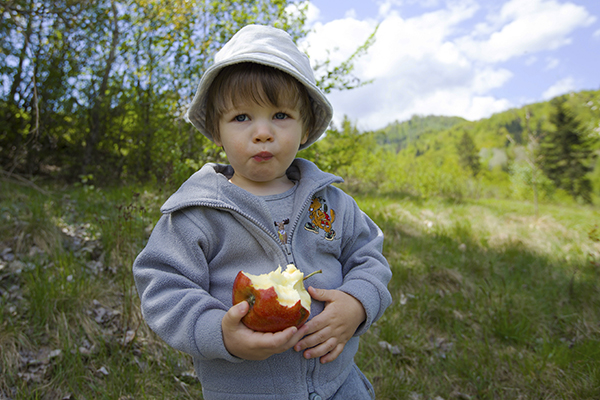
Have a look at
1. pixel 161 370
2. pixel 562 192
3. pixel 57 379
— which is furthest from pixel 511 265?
pixel 562 192

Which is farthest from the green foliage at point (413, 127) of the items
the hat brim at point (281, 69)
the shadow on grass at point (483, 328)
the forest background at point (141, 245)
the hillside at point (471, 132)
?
the hat brim at point (281, 69)

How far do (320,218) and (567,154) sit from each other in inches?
2688

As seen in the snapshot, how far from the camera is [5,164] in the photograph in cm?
549

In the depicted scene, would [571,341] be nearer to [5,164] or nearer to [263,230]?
[263,230]

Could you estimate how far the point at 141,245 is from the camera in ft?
10.4

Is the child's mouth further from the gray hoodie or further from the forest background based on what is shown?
the forest background

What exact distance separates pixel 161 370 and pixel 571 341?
3.01 m

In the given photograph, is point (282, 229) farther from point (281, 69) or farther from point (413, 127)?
point (413, 127)

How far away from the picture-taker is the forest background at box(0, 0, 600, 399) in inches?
89.1

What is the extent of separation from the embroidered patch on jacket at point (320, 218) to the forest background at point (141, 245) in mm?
1341

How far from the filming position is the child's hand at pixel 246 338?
0.97 metres

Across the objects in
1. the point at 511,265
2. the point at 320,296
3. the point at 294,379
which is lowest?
the point at 511,265

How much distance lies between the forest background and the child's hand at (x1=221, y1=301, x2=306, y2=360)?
1326 mm

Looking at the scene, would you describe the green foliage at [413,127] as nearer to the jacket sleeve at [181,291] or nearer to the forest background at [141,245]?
the forest background at [141,245]
